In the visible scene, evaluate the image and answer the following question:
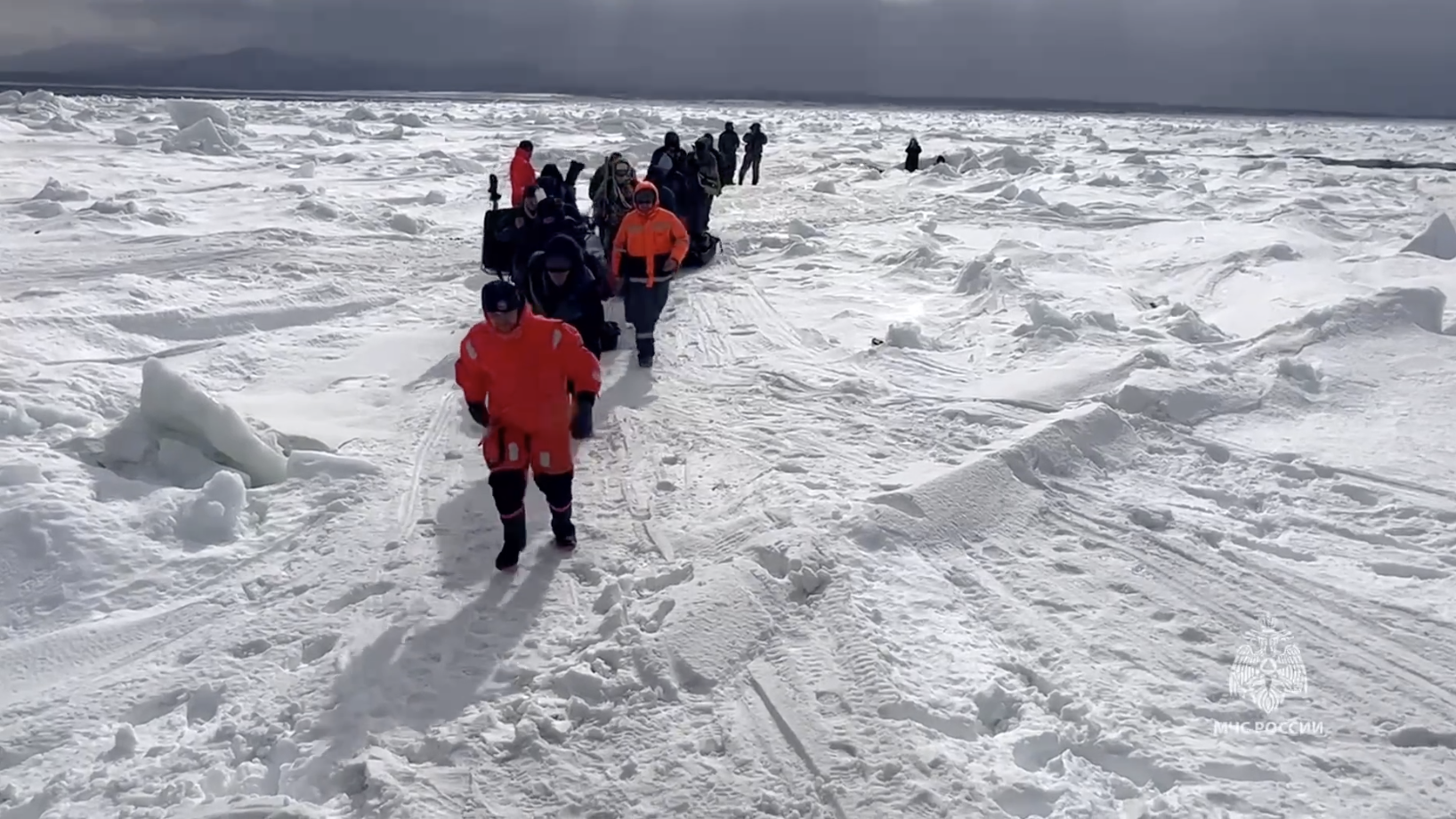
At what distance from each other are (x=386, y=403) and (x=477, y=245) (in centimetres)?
572

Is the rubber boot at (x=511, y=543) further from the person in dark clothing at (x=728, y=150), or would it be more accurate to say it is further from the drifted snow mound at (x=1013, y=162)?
the drifted snow mound at (x=1013, y=162)

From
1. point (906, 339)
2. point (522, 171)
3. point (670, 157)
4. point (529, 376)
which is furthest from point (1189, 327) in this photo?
point (522, 171)

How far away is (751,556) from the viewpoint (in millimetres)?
4324

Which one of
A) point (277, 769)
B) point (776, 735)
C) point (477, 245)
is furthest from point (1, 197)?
point (776, 735)

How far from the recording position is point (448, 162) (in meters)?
19.6

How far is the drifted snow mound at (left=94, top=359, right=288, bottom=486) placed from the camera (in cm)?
500

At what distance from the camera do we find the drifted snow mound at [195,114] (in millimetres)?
22750

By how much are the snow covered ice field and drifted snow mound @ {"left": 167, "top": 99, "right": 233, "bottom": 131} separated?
1505cm

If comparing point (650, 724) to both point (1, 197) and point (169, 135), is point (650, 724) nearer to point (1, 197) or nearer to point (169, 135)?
point (1, 197)

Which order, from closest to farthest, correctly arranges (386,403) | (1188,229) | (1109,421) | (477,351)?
1. (477,351)
2. (1109,421)
3. (386,403)
4. (1188,229)
